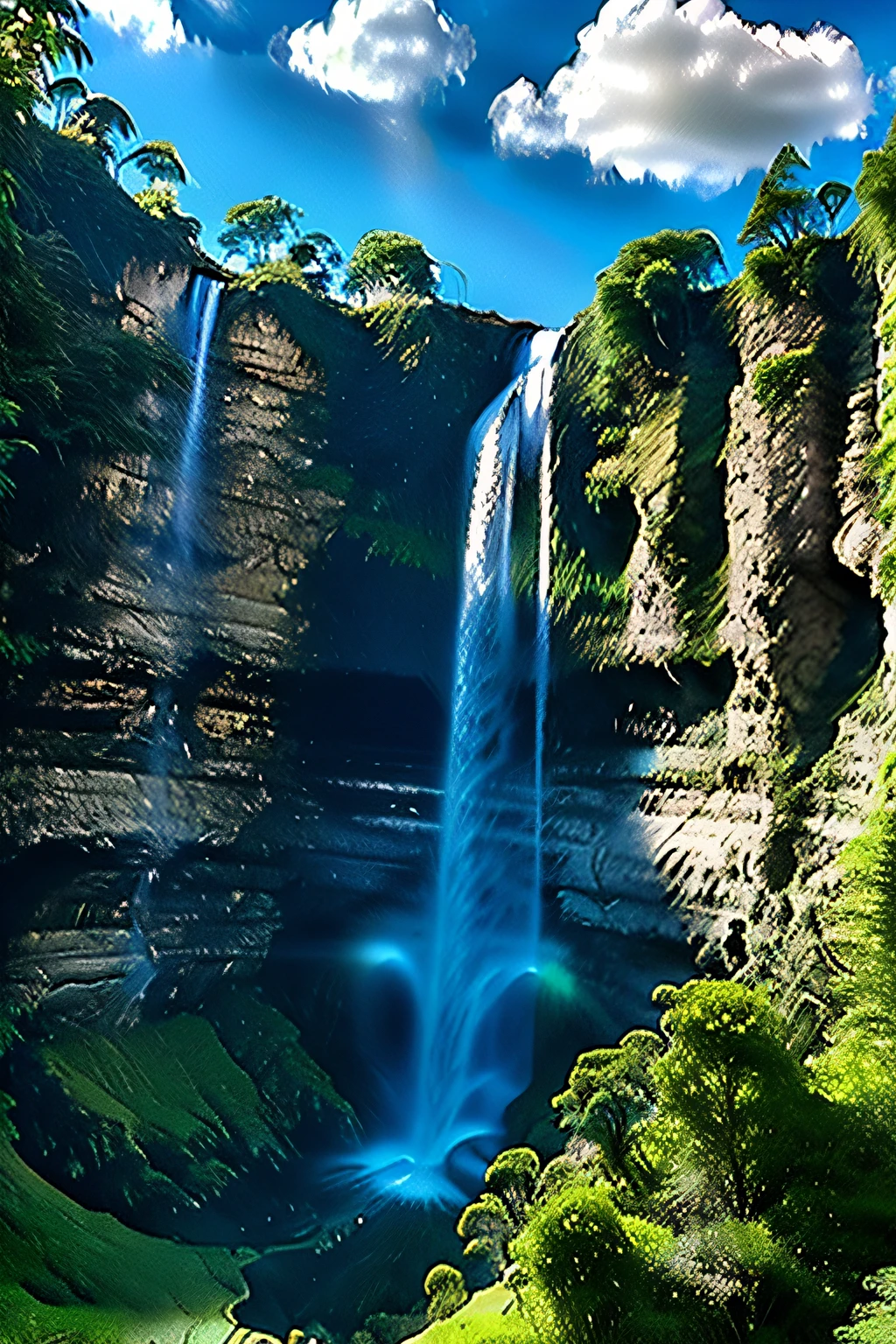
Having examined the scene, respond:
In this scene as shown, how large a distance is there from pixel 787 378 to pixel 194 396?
18.3 ft

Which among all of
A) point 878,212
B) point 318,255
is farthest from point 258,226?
point 878,212

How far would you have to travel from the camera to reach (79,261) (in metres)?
8.23

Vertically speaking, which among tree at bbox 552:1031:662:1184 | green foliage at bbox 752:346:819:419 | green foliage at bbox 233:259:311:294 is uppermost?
green foliage at bbox 233:259:311:294

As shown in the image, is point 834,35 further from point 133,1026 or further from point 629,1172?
point 133,1026

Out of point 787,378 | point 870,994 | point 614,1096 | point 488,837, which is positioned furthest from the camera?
point 488,837

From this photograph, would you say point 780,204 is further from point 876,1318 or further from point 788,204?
point 876,1318

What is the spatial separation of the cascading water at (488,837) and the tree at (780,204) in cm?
→ 290

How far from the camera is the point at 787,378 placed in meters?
7.04

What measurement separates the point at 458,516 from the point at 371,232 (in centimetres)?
366

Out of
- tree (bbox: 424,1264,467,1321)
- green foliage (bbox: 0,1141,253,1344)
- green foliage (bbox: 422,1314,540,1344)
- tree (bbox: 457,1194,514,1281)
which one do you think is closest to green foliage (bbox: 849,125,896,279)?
tree (bbox: 457,1194,514,1281)

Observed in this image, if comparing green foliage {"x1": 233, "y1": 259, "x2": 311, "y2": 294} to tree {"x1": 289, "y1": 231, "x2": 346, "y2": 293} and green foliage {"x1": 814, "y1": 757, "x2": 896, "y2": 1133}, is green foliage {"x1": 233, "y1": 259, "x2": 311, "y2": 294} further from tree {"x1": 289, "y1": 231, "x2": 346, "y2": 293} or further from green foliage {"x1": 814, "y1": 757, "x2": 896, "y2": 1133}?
green foliage {"x1": 814, "y1": 757, "x2": 896, "y2": 1133}

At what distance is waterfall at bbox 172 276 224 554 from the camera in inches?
363

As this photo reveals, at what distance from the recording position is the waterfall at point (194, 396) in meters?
9.21

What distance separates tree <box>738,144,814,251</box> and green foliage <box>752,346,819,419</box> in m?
1.04
